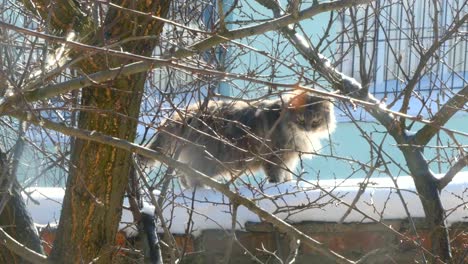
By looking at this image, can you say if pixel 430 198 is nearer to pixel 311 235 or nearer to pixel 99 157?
pixel 99 157

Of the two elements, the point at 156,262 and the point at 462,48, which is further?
the point at 462,48

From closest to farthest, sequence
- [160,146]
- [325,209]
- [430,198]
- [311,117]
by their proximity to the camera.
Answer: [430,198] → [325,209] → [160,146] → [311,117]

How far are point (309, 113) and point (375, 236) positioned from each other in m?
4.21

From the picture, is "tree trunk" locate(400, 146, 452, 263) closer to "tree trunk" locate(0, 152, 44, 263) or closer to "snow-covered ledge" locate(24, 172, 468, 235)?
"snow-covered ledge" locate(24, 172, 468, 235)

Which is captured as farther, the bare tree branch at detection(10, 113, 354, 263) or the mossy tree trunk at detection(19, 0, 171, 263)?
the mossy tree trunk at detection(19, 0, 171, 263)

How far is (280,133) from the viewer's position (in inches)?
361

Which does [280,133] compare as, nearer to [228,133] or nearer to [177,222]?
[228,133]

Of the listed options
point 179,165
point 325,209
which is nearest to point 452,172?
point 179,165

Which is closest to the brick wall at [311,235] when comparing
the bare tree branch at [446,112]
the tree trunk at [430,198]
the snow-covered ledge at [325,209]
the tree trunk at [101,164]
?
the snow-covered ledge at [325,209]

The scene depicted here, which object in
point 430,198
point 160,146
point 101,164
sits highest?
point 160,146

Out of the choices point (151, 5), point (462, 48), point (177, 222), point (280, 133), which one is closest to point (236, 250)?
point (177, 222)

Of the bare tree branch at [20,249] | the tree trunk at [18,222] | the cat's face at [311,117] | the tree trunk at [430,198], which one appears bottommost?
the bare tree branch at [20,249]

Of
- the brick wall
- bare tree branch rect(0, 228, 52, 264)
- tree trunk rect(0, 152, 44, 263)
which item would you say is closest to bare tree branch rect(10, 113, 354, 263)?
bare tree branch rect(0, 228, 52, 264)

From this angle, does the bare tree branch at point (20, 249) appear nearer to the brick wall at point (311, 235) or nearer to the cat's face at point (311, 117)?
the brick wall at point (311, 235)
